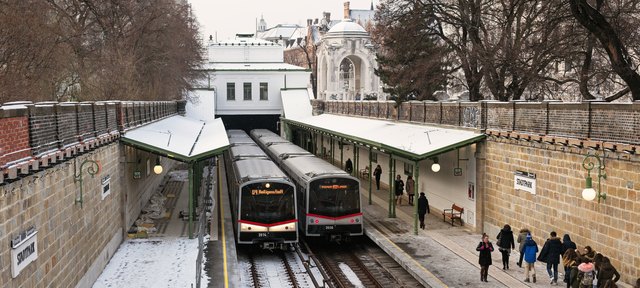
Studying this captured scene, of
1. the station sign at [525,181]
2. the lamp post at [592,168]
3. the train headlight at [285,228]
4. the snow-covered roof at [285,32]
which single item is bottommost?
the train headlight at [285,228]

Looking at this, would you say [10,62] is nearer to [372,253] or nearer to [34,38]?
[34,38]

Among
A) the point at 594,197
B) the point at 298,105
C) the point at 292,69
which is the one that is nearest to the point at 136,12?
the point at 298,105

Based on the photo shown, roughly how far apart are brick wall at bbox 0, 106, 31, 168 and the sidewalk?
937 cm

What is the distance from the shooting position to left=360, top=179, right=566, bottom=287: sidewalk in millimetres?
17422

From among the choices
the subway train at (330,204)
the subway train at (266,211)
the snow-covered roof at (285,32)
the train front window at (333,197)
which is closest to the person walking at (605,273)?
the subway train at (330,204)

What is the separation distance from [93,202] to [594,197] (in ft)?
37.6

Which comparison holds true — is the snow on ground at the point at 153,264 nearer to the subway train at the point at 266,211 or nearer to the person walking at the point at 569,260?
the subway train at the point at 266,211

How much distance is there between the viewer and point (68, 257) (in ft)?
48.0

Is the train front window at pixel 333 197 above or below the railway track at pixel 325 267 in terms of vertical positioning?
above

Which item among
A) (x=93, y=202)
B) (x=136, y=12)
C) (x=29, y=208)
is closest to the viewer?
(x=29, y=208)

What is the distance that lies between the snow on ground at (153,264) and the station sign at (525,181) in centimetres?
887

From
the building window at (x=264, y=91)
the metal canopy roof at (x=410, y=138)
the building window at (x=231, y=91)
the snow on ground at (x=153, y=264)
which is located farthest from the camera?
the building window at (x=264, y=91)

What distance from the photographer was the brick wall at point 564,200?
1523 cm

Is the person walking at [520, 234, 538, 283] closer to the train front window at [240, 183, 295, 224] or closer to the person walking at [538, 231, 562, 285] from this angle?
the person walking at [538, 231, 562, 285]
